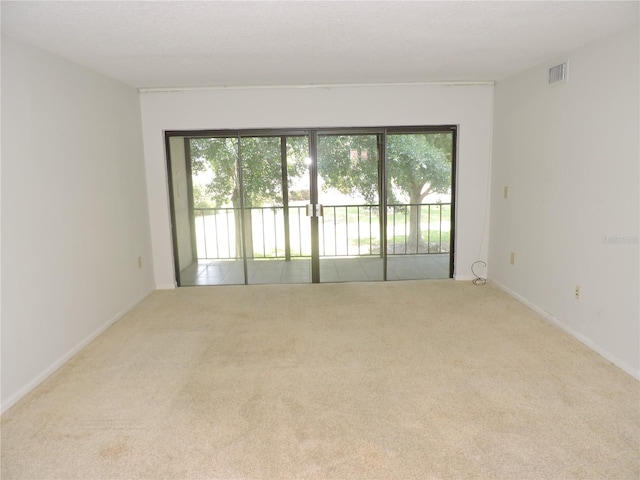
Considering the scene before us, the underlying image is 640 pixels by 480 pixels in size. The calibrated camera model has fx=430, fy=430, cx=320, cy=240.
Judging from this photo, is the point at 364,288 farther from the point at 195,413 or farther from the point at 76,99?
the point at 76,99

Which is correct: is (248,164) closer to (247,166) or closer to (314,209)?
(247,166)

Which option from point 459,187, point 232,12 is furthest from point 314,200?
point 232,12

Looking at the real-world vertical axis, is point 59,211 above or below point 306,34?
below

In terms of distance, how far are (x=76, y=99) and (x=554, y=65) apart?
3.73m

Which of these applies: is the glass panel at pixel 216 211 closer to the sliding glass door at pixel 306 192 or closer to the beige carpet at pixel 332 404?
the sliding glass door at pixel 306 192

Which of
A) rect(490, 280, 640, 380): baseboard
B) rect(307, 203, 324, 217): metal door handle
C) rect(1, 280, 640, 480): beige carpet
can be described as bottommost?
rect(1, 280, 640, 480): beige carpet

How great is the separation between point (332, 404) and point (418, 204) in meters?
3.27

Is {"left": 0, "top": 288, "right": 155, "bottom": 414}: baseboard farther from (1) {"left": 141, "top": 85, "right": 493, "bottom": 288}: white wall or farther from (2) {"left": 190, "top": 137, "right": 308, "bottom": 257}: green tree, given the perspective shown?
(2) {"left": 190, "top": 137, "right": 308, "bottom": 257}: green tree

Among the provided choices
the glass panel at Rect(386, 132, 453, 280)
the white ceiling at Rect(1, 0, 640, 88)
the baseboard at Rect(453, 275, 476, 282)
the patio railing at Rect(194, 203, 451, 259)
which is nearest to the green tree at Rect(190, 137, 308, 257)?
the patio railing at Rect(194, 203, 451, 259)

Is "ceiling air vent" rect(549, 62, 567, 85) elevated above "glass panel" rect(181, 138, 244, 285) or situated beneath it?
elevated above

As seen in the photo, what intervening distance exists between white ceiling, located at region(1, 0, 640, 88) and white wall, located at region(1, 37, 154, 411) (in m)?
0.26

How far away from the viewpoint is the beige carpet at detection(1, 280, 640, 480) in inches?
75.2

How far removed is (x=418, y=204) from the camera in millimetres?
5156

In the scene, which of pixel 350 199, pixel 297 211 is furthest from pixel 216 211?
pixel 350 199
